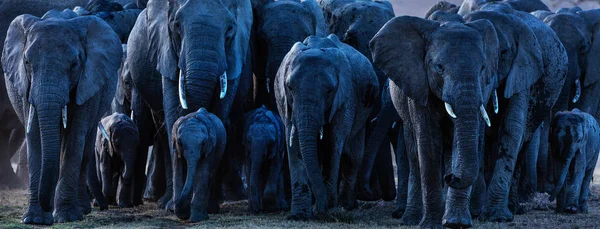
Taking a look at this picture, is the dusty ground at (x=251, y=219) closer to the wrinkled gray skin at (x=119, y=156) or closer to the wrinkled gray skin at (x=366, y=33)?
the wrinkled gray skin at (x=119, y=156)

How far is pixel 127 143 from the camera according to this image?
11.6 meters

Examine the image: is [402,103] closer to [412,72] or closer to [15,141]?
[412,72]

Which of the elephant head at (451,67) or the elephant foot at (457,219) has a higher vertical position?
the elephant head at (451,67)

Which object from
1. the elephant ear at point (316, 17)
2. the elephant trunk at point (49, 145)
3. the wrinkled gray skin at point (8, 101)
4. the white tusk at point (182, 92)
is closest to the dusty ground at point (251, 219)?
the elephant trunk at point (49, 145)

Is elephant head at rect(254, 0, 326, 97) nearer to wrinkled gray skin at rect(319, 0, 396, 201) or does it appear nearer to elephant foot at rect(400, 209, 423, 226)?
wrinkled gray skin at rect(319, 0, 396, 201)

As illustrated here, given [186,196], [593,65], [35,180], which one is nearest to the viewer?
[35,180]

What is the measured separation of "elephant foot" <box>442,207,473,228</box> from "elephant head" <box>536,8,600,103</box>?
225 inches

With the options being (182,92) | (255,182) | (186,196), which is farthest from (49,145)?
(255,182)

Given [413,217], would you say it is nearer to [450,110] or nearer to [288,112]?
[288,112]

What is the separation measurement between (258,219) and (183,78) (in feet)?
4.83

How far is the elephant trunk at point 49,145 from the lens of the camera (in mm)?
8859

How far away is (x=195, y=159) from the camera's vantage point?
987cm

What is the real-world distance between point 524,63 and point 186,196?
311cm

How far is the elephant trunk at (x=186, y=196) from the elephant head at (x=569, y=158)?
3.63 m
